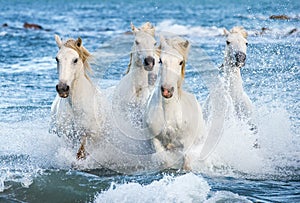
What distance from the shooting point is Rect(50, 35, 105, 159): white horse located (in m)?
7.80

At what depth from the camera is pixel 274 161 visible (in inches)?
336

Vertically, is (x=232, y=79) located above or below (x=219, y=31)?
below

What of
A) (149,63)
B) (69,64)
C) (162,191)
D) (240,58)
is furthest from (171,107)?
(240,58)

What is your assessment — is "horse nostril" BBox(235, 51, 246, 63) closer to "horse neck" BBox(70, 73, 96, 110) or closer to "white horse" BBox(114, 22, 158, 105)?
"white horse" BBox(114, 22, 158, 105)

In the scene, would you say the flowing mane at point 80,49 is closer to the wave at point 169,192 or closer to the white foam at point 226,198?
the wave at point 169,192

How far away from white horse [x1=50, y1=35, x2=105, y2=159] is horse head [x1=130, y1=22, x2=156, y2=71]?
744mm

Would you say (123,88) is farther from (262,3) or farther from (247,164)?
(262,3)

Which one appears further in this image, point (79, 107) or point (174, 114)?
point (79, 107)

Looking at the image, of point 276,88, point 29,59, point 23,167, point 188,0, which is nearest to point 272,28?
point 29,59

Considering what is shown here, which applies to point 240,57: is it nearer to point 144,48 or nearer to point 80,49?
point 144,48

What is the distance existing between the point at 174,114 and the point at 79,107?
1342mm

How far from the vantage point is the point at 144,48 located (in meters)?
8.27

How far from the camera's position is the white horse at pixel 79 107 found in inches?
307

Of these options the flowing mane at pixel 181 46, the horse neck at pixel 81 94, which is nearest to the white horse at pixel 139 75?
the horse neck at pixel 81 94
